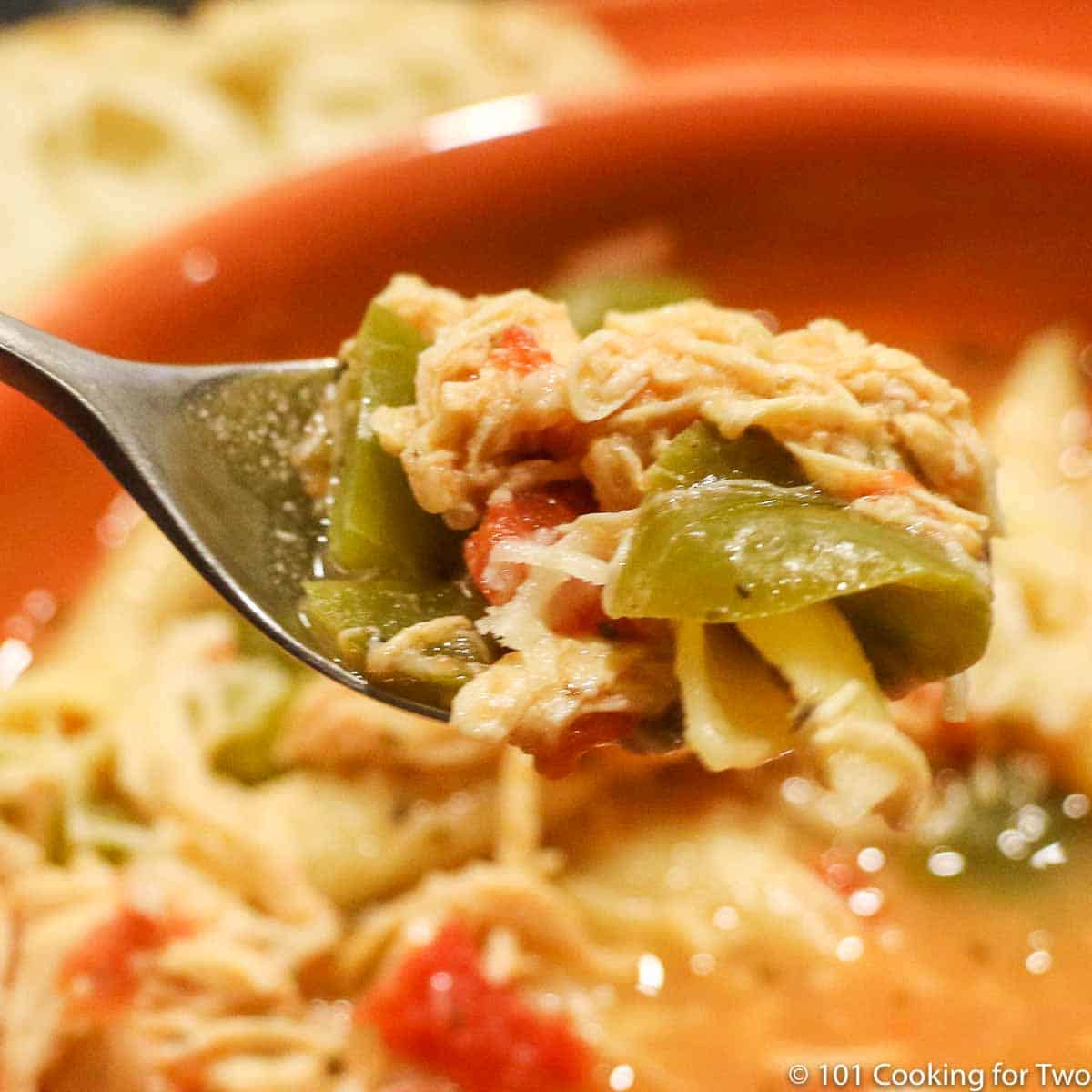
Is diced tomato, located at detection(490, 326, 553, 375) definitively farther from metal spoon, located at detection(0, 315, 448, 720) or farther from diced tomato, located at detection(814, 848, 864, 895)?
diced tomato, located at detection(814, 848, 864, 895)

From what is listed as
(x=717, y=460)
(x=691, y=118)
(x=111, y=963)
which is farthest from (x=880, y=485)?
(x=691, y=118)

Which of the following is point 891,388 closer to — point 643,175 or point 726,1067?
point 726,1067

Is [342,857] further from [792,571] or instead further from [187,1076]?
[792,571]

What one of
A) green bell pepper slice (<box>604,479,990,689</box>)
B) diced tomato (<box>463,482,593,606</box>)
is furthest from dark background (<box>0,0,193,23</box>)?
green bell pepper slice (<box>604,479,990,689</box>)

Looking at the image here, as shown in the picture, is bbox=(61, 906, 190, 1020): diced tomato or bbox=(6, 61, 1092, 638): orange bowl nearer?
bbox=(61, 906, 190, 1020): diced tomato

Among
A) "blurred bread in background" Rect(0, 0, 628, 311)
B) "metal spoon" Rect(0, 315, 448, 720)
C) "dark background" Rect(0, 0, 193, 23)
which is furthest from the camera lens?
"dark background" Rect(0, 0, 193, 23)

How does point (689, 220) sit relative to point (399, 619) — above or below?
above

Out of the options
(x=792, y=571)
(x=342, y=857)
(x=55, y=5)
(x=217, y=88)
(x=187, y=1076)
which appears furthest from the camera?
(x=55, y=5)
